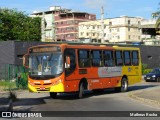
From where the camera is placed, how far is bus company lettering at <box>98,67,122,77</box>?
87.2ft

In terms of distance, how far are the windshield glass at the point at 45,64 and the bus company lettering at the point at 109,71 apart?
4134 mm

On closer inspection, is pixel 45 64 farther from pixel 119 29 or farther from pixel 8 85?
pixel 119 29

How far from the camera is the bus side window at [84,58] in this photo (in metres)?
24.4

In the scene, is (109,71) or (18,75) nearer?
(109,71)

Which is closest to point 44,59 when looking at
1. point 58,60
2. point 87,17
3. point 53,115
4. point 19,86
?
point 58,60

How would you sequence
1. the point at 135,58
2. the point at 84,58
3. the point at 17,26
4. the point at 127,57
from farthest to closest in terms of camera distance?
1. the point at 17,26
2. the point at 135,58
3. the point at 127,57
4. the point at 84,58

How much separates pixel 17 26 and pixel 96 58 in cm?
5911

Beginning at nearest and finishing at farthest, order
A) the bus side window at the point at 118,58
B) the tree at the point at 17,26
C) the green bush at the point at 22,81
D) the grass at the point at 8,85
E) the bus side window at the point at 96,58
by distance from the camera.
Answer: the bus side window at the point at 96,58 < the bus side window at the point at 118,58 < the green bush at the point at 22,81 < the grass at the point at 8,85 < the tree at the point at 17,26

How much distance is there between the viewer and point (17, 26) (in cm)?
8356

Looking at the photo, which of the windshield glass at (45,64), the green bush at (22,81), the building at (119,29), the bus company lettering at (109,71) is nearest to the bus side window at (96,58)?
the bus company lettering at (109,71)

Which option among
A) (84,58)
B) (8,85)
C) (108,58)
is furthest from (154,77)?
(84,58)

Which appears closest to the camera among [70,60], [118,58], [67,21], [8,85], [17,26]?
[70,60]

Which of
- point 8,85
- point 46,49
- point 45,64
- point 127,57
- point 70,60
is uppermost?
point 46,49

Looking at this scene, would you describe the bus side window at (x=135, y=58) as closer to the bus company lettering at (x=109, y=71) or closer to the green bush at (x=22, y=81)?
the bus company lettering at (x=109, y=71)
